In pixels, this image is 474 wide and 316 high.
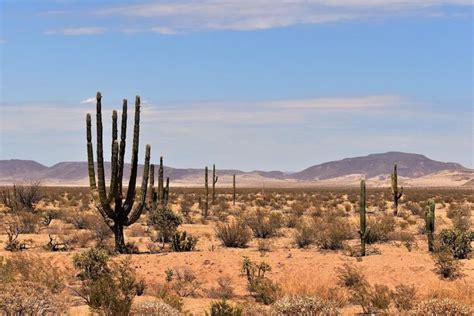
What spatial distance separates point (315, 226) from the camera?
2439cm

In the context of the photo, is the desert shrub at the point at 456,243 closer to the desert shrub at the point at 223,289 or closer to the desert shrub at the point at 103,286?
the desert shrub at the point at 223,289

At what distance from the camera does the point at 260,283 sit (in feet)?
49.3

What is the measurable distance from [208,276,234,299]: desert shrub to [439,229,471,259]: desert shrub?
7015mm

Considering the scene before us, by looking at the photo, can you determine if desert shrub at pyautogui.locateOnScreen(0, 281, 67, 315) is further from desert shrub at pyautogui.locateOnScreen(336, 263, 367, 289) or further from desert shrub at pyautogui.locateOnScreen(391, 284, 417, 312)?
desert shrub at pyautogui.locateOnScreen(336, 263, 367, 289)

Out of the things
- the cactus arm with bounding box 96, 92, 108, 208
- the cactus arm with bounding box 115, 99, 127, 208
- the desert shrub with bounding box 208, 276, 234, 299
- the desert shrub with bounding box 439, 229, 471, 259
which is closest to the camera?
the desert shrub with bounding box 208, 276, 234, 299

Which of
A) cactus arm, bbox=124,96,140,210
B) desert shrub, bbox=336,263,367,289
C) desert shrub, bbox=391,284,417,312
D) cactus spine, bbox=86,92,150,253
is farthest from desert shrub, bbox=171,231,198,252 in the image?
desert shrub, bbox=391,284,417,312

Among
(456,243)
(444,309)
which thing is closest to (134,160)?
(456,243)

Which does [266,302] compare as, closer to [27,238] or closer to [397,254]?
[397,254]

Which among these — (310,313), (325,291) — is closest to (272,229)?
(325,291)

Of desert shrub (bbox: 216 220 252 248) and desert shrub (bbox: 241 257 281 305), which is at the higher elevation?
desert shrub (bbox: 216 220 252 248)

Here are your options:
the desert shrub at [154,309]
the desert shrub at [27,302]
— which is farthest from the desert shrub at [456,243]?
the desert shrub at [27,302]

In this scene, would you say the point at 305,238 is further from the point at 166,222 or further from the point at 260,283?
the point at 260,283

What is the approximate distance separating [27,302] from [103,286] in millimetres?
1720

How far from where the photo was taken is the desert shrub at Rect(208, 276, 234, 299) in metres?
15.2
